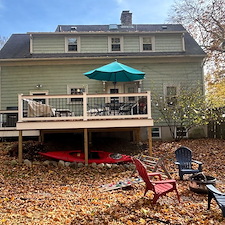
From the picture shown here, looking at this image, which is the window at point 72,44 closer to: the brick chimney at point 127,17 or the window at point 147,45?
the window at point 147,45

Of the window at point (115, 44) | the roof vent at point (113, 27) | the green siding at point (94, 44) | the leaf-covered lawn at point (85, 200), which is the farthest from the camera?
the roof vent at point (113, 27)

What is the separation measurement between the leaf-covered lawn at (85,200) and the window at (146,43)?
7.98 metres

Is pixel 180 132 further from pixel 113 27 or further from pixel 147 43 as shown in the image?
pixel 113 27

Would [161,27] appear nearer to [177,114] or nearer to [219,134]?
[177,114]

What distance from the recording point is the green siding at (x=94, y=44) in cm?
1344

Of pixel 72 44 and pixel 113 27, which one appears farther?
pixel 113 27

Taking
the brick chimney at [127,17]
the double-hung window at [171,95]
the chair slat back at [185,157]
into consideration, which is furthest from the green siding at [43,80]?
the chair slat back at [185,157]

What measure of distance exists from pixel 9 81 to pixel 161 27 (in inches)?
397

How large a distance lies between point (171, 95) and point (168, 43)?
3.21 m

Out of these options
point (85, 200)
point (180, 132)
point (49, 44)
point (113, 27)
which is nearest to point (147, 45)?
point (113, 27)

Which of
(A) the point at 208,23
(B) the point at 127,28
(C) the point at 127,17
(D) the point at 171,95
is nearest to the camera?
(D) the point at 171,95

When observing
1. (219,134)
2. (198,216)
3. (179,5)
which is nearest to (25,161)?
(198,216)

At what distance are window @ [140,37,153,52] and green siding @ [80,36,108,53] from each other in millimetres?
2075

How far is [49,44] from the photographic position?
1341 centimetres
